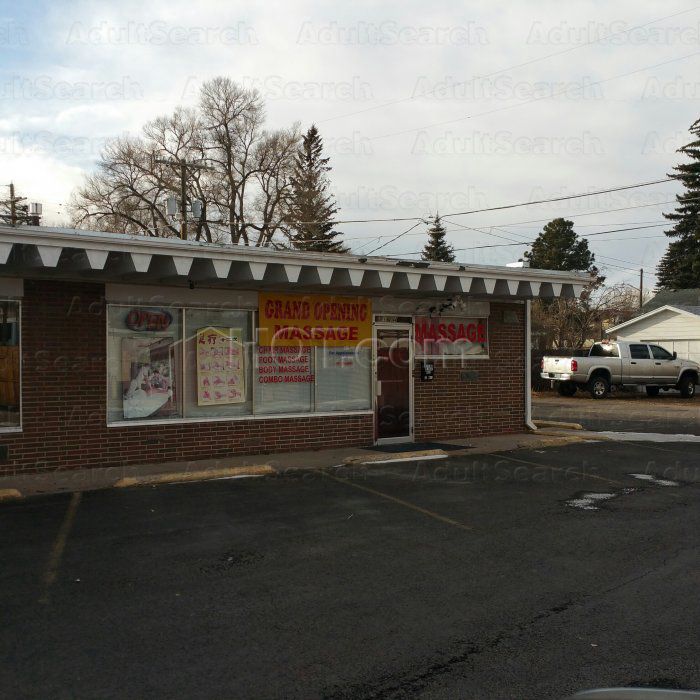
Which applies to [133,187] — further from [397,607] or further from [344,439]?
[397,607]

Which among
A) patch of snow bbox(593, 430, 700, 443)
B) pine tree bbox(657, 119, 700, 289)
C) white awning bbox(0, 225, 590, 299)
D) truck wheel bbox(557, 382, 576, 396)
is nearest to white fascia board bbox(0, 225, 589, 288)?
white awning bbox(0, 225, 590, 299)

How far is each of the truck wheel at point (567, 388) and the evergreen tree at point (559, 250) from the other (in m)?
44.2

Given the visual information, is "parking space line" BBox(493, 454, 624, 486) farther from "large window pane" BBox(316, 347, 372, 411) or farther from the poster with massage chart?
the poster with massage chart

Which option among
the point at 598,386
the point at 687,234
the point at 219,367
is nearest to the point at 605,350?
the point at 598,386

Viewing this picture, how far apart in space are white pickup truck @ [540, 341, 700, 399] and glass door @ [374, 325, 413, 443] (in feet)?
45.8

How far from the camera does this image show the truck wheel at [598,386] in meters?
26.2

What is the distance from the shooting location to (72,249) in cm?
Answer: 937

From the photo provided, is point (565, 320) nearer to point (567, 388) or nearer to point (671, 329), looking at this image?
point (671, 329)

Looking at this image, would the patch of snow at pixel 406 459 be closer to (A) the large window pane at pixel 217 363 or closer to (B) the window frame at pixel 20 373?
(A) the large window pane at pixel 217 363

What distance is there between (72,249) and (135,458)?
11.6 feet

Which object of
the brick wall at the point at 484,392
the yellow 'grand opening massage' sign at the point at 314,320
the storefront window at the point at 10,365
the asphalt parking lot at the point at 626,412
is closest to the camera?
the storefront window at the point at 10,365

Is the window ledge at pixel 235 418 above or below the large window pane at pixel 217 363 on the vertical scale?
below

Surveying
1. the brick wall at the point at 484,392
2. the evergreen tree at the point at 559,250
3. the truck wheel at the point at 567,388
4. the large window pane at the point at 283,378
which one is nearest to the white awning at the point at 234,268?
the brick wall at the point at 484,392

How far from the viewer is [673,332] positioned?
33.7 m
